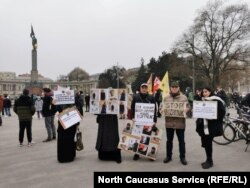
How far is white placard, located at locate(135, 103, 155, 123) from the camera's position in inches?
Result: 311

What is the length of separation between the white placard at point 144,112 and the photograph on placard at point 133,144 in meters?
0.54

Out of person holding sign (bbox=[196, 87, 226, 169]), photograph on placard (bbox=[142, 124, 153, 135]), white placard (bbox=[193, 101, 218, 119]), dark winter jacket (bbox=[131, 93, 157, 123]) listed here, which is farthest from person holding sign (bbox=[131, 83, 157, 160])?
person holding sign (bbox=[196, 87, 226, 169])

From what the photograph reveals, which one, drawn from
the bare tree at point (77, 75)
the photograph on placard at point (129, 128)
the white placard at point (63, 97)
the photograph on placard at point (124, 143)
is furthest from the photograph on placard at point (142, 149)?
the bare tree at point (77, 75)

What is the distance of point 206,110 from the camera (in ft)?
24.2

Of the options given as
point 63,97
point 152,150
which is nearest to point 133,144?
point 152,150

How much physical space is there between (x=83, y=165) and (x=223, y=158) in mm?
3263

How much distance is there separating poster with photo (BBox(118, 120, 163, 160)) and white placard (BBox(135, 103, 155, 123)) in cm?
21

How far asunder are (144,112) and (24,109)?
14.8ft

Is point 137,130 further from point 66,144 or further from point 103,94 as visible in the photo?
point 66,144

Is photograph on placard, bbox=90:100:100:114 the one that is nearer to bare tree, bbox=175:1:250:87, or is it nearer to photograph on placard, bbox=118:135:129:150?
photograph on placard, bbox=118:135:129:150

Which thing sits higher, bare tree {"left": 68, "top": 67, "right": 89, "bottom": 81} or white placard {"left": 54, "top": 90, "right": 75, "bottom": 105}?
bare tree {"left": 68, "top": 67, "right": 89, "bottom": 81}

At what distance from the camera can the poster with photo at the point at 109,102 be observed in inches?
318

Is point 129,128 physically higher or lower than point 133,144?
higher

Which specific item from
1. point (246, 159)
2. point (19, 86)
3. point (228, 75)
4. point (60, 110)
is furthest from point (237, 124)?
point (19, 86)
